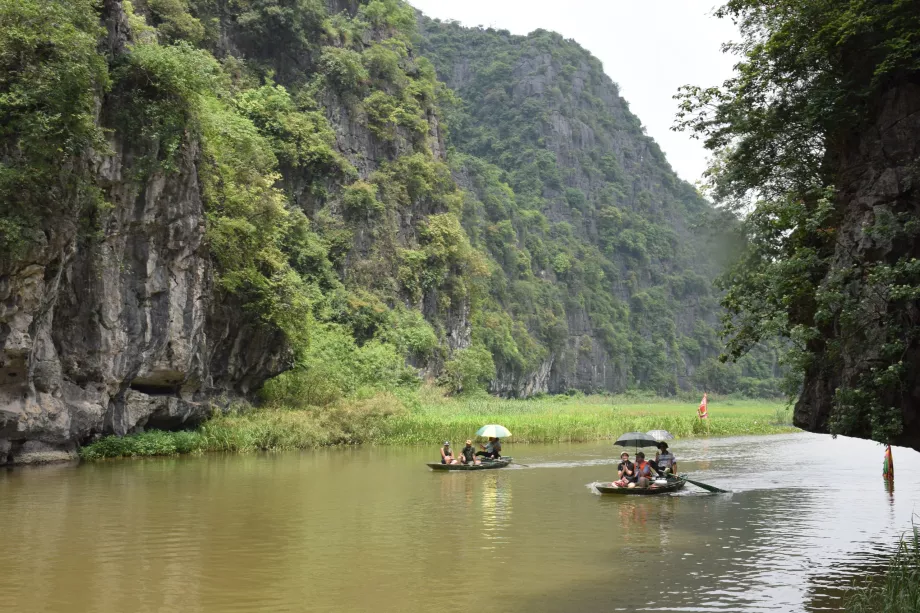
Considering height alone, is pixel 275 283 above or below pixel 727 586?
above

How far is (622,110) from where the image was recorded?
117 meters

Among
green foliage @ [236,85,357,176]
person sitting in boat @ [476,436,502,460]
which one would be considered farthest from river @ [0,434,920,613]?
green foliage @ [236,85,357,176]

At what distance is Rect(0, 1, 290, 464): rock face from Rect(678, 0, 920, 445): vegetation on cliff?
15.6 meters

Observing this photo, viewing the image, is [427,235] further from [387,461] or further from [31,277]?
[31,277]

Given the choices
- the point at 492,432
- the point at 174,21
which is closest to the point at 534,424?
the point at 492,432

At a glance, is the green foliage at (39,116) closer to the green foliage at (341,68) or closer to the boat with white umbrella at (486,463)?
the boat with white umbrella at (486,463)

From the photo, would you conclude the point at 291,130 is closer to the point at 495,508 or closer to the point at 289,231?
the point at 289,231

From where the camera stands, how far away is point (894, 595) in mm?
8617

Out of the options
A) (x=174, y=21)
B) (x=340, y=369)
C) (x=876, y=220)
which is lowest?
(x=340, y=369)

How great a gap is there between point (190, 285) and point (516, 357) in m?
42.3

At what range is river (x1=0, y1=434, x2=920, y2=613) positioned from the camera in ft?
32.8

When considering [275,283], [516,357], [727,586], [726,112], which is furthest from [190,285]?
[516,357]

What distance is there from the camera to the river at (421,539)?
10008 mm

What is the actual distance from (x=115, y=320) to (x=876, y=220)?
65.8ft
